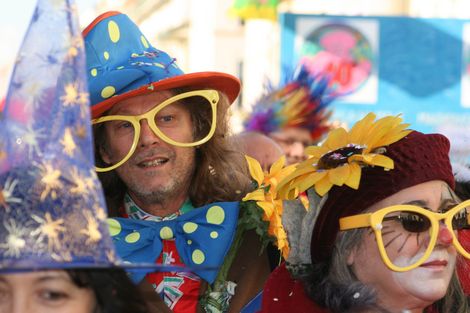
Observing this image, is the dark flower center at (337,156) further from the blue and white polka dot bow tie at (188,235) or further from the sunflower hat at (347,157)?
the blue and white polka dot bow tie at (188,235)

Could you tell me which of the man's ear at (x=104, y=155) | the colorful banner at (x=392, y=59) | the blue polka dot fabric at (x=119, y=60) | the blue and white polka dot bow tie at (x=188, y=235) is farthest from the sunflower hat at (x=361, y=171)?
the colorful banner at (x=392, y=59)

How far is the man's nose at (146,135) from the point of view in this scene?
3.46 metres

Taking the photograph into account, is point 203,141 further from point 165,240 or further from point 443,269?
point 443,269

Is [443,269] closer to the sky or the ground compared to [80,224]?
closer to the ground

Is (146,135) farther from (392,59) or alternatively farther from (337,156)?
(392,59)

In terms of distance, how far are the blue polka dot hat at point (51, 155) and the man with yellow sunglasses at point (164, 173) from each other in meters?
1.30

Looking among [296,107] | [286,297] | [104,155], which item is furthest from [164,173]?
[296,107]

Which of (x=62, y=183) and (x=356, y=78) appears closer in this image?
A: (x=62, y=183)

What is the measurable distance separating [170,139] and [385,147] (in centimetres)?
Result: 92

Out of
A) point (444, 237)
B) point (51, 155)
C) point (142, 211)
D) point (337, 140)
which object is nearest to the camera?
point (51, 155)

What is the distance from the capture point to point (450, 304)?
2947 millimetres

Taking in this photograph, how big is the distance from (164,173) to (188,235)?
0.25m

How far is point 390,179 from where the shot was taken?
276 centimetres

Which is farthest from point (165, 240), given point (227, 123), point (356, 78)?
point (356, 78)
